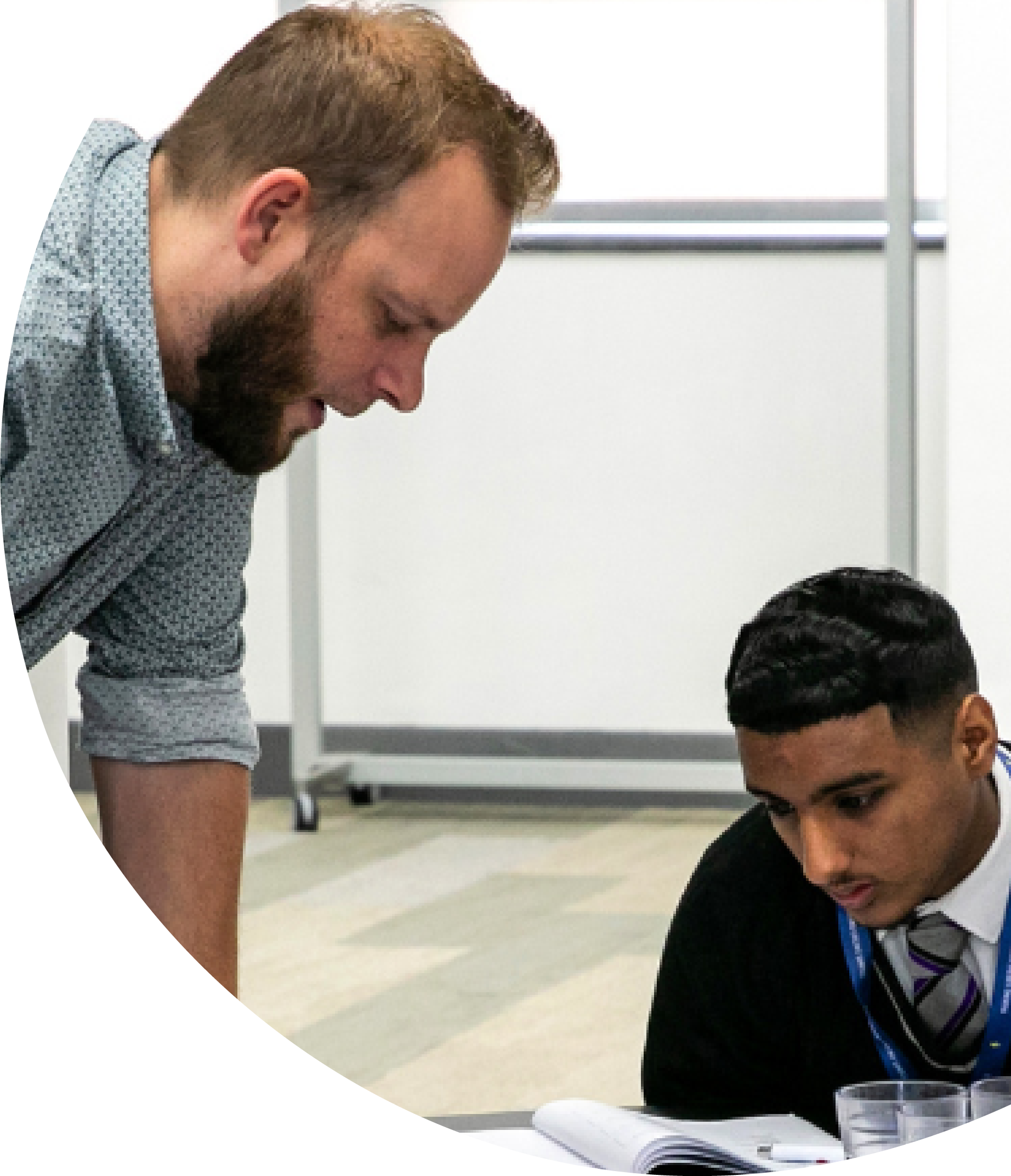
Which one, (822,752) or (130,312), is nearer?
(130,312)

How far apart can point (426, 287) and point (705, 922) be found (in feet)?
1.50

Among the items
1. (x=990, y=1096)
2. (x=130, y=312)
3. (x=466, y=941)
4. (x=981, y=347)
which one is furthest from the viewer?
(x=466, y=941)

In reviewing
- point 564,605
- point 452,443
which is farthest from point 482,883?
Answer: point 452,443

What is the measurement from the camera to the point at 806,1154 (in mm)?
825

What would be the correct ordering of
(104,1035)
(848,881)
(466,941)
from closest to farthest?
(104,1035) → (848,881) → (466,941)

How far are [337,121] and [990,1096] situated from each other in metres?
0.56

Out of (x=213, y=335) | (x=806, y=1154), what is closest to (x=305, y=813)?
(x=213, y=335)

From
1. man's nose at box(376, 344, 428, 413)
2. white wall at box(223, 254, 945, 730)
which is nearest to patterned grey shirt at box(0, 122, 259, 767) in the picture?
man's nose at box(376, 344, 428, 413)

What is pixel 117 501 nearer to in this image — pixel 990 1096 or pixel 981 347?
pixel 990 1096

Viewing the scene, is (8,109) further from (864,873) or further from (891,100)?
(891,100)

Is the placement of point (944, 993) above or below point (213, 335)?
below

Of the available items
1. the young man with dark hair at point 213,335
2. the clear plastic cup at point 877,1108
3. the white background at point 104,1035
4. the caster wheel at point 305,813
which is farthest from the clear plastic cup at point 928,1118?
the caster wheel at point 305,813

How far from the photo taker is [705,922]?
46.9 inches

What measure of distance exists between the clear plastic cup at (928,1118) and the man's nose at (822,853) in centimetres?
27
